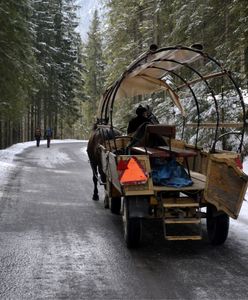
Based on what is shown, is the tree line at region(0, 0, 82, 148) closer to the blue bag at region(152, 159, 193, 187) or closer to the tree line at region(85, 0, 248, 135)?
the tree line at region(85, 0, 248, 135)

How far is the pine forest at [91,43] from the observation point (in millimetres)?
16312

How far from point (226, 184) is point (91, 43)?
207ft

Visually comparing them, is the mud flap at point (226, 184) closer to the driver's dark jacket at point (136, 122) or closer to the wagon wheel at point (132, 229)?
the wagon wheel at point (132, 229)

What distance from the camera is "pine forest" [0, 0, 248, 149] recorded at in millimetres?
16312

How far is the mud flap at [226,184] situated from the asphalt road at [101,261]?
72cm

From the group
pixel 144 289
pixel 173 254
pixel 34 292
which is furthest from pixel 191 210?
pixel 34 292

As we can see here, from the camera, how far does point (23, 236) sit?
7.64 meters

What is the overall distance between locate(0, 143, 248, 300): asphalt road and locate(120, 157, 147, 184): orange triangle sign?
1.03 m

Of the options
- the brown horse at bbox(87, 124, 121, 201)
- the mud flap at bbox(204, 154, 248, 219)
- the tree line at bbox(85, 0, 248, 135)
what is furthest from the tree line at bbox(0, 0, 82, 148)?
the mud flap at bbox(204, 154, 248, 219)

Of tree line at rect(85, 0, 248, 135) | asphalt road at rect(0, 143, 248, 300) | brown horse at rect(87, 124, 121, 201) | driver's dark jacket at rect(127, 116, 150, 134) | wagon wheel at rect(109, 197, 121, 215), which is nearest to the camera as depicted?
asphalt road at rect(0, 143, 248, 300)

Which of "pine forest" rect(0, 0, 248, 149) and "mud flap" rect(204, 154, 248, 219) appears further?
"pine forest" rect(0, 0, 248, 149)

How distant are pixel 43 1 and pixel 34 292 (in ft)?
141

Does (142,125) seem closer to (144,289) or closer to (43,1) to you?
(144,289)

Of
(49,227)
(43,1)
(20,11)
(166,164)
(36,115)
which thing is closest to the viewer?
(166,164)
